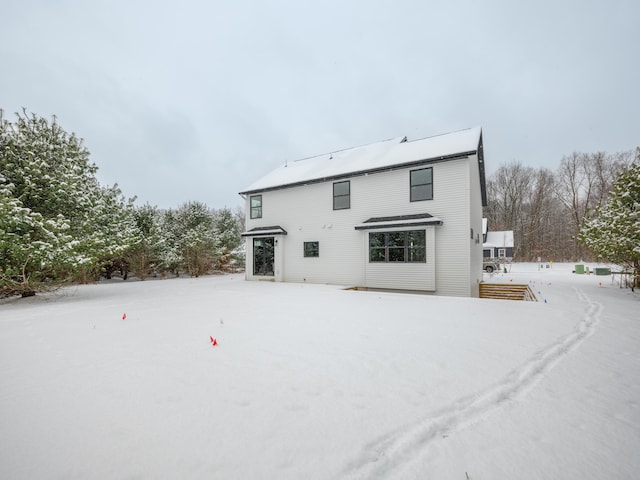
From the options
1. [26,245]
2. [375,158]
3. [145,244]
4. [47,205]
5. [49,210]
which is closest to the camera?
[26,245]

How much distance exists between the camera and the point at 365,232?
39.5 feet

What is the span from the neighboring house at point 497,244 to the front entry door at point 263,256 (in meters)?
29.2

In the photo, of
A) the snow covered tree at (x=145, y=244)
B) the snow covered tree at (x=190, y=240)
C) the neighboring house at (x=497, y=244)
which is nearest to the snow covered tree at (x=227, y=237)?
the snow covered tree at (x=190, y=240)

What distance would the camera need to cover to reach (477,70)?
5072 centimetres

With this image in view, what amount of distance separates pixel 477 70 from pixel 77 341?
66.4 metres

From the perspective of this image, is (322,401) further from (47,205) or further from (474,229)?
(474,229)

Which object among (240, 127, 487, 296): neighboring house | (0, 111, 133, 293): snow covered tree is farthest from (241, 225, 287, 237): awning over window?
(0, 111, 133, 293): snow covered tree

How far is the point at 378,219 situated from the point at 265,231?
6.31m

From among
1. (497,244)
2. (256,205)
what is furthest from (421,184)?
(497,244)

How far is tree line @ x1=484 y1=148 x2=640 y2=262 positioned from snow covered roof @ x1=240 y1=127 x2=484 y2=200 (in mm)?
31247

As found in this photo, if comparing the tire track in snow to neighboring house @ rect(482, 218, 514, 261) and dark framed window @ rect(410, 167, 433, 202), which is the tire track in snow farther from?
neighboring house @ rect(482, 218, 514, 261)

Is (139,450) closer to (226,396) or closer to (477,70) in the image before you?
(226,396)

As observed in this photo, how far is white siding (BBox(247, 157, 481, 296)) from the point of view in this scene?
10484mm

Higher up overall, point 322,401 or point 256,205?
point 256,205
